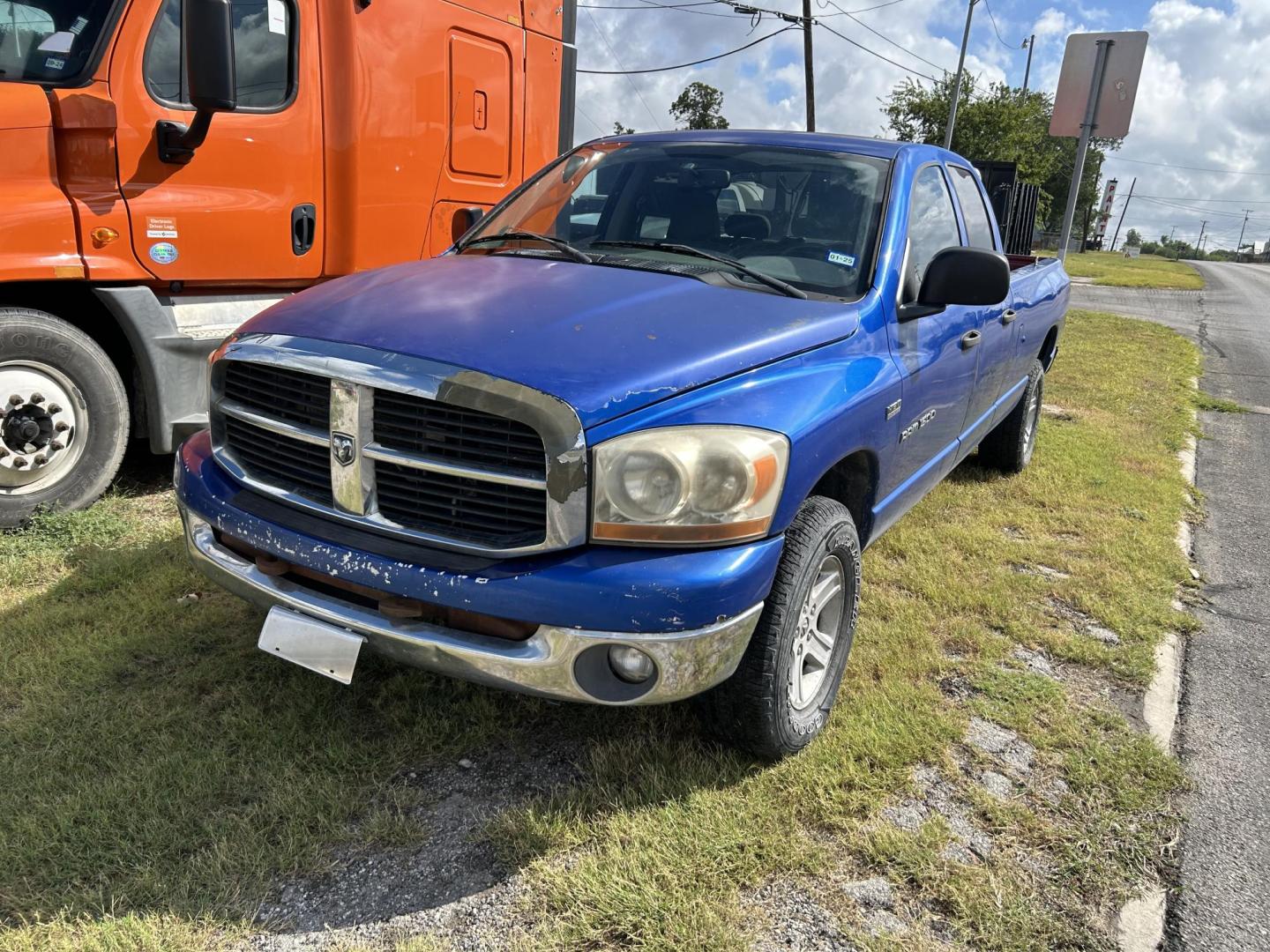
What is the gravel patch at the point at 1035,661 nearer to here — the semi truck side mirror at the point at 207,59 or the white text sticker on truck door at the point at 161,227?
the semi truck side mirror at the point at 207,59

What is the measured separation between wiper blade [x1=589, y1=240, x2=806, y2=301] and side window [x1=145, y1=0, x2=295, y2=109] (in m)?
2.12

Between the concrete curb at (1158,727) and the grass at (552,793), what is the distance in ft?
0.17

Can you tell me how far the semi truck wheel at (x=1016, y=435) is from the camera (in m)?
5.43

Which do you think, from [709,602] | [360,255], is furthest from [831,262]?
[360,255]

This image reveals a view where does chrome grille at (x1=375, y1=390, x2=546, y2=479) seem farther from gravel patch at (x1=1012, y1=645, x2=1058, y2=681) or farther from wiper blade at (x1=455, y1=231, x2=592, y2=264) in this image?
gravel patch at (x1=1012, y1=645, x2=1058, y2=681)

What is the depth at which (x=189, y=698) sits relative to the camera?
2816 millimetres

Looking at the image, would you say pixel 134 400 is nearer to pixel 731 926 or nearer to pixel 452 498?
pixel 452 498

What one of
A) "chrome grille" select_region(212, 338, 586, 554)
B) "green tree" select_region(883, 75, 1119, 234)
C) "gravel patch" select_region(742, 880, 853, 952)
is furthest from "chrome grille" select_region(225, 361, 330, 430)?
"green tree" select_region(883, 75, 1119, 234)

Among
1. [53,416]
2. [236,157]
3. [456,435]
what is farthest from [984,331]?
[53,416]

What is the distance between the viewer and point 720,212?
3.31 m

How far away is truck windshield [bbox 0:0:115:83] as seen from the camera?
3.71 m

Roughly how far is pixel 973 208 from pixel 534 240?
232 cm

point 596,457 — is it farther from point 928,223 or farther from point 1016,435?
point 1016,435

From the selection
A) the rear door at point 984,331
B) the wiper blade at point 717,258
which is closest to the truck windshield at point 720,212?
the wiper blade at point 717,258
